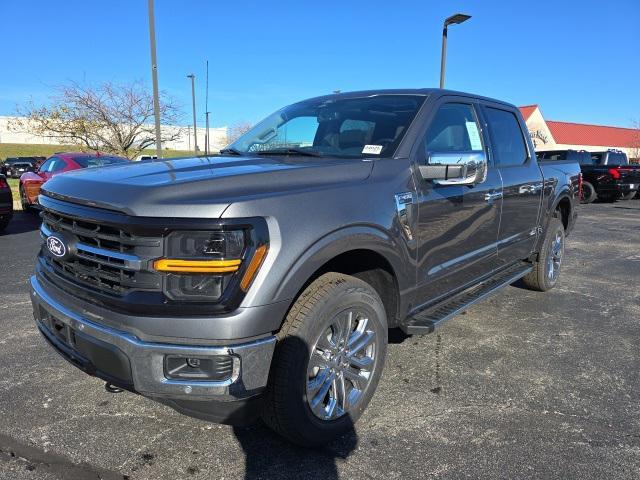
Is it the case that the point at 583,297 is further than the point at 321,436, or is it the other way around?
the point at 583,297

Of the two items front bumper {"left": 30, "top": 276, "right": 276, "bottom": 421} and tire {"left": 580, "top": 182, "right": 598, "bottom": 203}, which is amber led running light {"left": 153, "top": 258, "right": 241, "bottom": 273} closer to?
front bumper {"left": 30, "top": 276, "right": 276, "bottom": 421}

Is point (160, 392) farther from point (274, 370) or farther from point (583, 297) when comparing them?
point (583, 297)

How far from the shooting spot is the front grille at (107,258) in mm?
2072

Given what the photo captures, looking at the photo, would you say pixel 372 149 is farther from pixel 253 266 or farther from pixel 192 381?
pixel 192 381

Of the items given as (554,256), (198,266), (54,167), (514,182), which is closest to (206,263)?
(198,266)

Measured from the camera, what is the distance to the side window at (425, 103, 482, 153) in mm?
3363

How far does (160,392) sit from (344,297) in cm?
96

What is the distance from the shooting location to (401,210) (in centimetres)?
286

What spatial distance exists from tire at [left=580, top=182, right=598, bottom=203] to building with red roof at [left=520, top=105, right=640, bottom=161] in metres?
30.7

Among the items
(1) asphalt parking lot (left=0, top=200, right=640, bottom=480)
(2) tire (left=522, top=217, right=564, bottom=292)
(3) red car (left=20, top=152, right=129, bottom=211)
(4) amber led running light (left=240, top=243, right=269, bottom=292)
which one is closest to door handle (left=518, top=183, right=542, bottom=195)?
(2) tire (left=522, top=217, right=564, bottom=292)

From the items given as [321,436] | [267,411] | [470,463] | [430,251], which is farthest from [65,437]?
[430,251]

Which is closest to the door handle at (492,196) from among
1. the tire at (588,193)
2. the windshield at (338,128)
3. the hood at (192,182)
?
the windshield at (338,128)

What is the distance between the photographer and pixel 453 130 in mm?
3645

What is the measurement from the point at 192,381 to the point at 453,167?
1878mm
